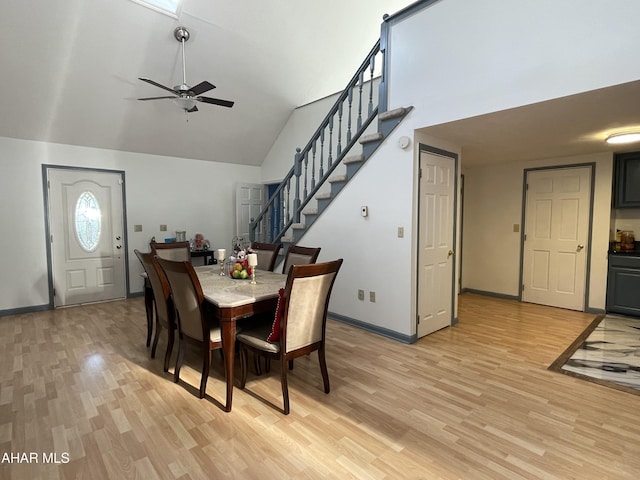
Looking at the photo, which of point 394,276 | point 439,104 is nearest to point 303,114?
point 439,104

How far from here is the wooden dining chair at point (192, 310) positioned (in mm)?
2241

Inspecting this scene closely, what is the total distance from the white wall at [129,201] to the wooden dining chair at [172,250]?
1.77 meters

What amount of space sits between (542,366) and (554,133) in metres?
2.24

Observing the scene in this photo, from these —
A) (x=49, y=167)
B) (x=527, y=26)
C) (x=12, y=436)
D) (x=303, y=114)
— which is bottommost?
(x=12, y=436)

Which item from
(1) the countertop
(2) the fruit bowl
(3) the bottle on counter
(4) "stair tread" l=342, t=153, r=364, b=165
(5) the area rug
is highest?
(4) "stair tread" l=342, t=153, r=364, b=165

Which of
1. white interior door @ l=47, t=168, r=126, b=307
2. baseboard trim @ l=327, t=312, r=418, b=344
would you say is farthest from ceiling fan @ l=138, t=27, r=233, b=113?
baseboard trim @ l=327, t=312, r=418, b=344

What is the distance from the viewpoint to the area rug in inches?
105

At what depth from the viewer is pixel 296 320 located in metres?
2.19

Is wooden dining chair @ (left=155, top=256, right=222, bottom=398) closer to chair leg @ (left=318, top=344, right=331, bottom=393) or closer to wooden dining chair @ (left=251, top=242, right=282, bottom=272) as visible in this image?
chair leg @ (left=318, top=344, right=331, bottom=393)

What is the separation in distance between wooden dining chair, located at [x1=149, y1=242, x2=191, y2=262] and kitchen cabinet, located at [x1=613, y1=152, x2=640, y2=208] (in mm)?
5503

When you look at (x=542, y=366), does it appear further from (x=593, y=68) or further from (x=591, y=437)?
(x=593, y=68)

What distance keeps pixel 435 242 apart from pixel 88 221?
4.89 m

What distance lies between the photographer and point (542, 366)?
289 cm

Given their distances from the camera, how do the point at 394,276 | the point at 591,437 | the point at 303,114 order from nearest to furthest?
the point at 591,437 → the point at 394,276 → the point at 303,114
